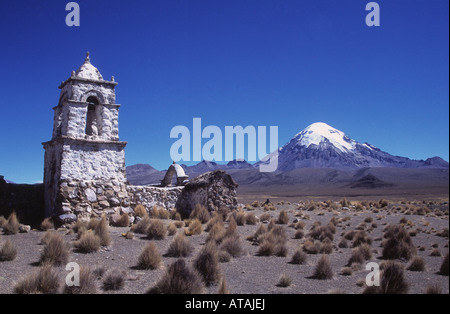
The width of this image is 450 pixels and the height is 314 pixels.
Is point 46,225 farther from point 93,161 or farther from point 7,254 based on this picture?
point 7,254

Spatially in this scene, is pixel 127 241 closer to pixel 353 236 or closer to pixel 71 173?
pixel 71 173

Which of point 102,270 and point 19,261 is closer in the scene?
point 102,270

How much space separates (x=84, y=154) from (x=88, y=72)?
3.25 m

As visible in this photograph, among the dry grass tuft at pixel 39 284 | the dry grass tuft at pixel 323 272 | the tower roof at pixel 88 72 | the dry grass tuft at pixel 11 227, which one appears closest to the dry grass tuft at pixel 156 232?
the dry grass tuft at pixel 11 227

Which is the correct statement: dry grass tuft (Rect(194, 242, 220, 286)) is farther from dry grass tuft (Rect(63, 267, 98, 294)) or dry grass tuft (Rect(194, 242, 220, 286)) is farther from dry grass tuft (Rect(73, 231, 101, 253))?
dry grass tuft (Rect(73, 231, 101, 253))

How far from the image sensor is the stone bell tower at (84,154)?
11.6 m

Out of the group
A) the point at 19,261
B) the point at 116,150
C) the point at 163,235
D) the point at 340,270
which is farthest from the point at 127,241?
the point at 340,270

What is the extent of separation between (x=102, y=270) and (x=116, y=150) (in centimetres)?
719

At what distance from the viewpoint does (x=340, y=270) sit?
7.72m

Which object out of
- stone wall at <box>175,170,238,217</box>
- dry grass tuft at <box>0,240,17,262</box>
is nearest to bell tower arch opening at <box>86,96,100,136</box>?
stone wall at <box>175,170,238,217</box>

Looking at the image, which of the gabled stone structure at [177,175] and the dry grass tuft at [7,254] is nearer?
the dry grass tuft at [7,254]

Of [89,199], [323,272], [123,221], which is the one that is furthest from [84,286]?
[89,199]

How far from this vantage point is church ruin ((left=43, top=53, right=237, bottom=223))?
38.2 feet

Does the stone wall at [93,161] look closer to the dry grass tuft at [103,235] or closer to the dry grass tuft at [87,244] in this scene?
the dry grass tuft at [103,235]
